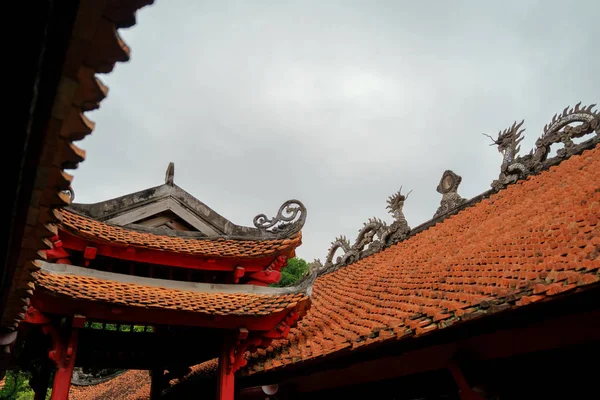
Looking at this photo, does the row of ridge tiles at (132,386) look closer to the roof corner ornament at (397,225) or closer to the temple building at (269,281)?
the temple building at (269,281)

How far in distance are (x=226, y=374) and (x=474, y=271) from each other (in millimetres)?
3434

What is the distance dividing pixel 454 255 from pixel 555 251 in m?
2.38

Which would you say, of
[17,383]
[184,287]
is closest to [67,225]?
[184,287]

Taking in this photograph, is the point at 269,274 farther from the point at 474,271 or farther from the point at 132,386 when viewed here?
the point at 132,386

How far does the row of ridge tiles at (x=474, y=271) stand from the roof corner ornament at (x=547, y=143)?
0.28 metres

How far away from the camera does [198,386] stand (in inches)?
302

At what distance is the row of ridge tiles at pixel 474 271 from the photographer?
366cm

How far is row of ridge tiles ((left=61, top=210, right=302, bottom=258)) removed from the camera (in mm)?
6066

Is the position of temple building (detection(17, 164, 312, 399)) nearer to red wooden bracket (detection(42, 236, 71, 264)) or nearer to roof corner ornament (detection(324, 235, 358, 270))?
red wooden bracket (detection(42, 236, 71, 264))

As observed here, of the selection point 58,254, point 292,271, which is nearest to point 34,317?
point 58,254

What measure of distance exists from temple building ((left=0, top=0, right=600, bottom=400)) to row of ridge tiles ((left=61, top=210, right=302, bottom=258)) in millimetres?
36

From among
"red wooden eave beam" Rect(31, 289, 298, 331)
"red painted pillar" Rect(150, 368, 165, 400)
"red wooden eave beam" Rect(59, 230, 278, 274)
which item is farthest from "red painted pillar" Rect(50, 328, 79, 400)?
"red painted pillar" Rect(150, 368, 165, 400)

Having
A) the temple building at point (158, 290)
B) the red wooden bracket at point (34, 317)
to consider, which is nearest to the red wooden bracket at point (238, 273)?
the temple building at point (158, 290)

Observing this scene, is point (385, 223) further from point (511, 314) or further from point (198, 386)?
point (511, 314)
